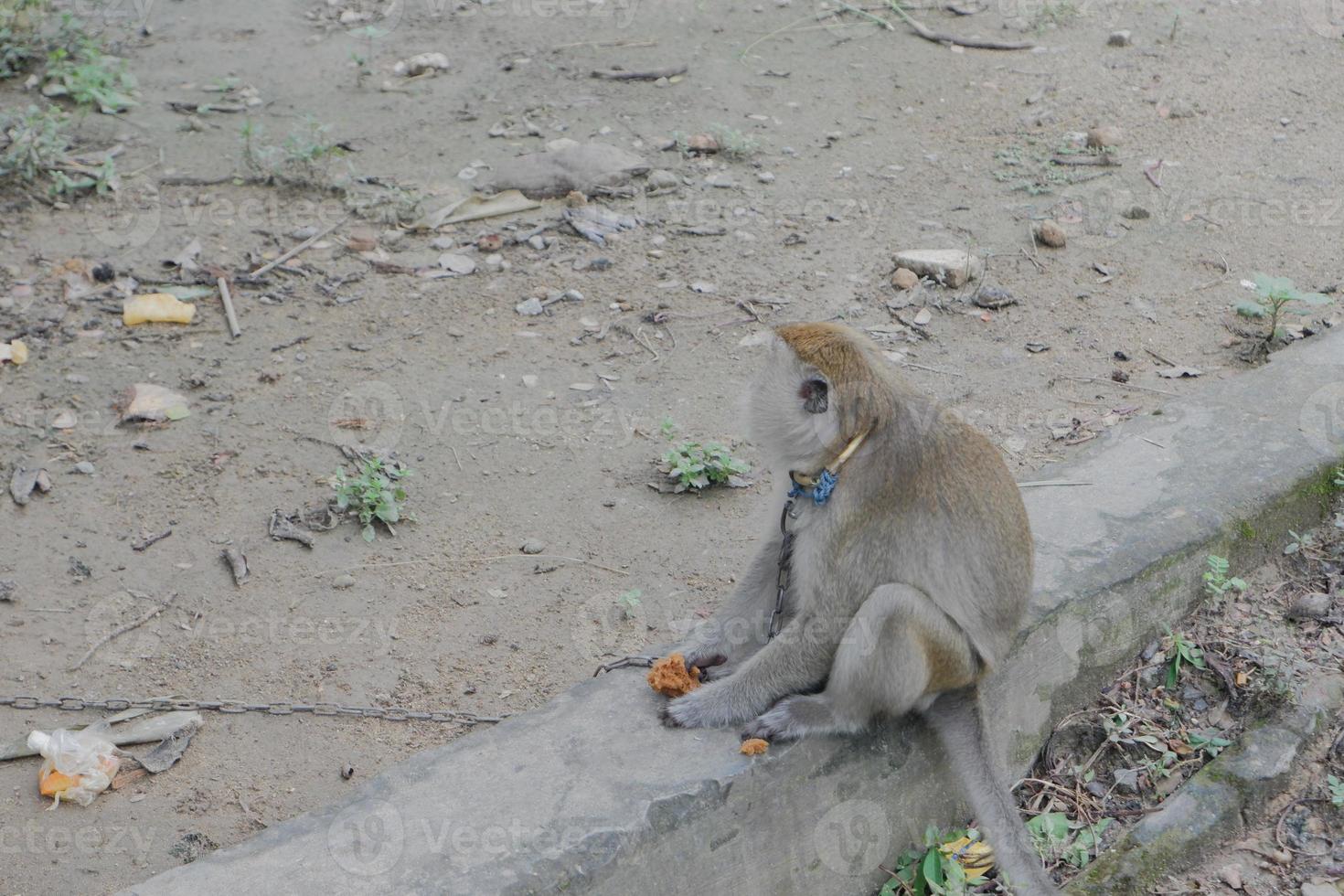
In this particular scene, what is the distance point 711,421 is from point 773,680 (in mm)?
2432

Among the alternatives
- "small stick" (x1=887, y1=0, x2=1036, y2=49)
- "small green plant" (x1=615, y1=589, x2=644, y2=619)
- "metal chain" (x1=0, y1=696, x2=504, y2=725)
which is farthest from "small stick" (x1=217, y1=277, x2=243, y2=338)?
"small stick" (x1=887, y1=0, x2=1036, y2=49)

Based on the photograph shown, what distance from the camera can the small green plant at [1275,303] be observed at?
6008 millimetres

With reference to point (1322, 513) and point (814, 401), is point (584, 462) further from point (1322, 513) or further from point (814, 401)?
point (1322, 513)

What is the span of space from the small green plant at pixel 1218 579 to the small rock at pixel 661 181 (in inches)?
165

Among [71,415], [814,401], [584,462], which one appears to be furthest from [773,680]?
[71,415]

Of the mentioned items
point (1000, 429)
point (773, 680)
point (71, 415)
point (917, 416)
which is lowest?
point (71, 415)

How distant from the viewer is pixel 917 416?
11.6 feet

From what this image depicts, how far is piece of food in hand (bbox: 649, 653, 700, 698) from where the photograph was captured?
3676 millimetres

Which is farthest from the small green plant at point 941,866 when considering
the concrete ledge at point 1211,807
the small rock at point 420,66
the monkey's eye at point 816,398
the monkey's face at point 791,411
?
the small rock at point 420,66

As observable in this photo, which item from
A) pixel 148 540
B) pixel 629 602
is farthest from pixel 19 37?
pixel 629 602

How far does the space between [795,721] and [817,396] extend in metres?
0.88

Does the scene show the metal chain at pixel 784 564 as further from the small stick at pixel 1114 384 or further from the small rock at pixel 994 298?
the small rock at pixel 994 298

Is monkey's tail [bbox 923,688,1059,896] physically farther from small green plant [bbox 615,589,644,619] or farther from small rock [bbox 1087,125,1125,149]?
small rock [bbox 1087,125,1125,149]

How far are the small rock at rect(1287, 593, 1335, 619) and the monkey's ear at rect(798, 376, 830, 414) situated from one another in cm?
216
